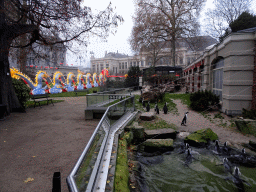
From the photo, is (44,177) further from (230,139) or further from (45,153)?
(230,139)

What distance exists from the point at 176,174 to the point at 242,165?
1.99m

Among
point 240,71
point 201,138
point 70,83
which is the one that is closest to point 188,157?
point 201,138

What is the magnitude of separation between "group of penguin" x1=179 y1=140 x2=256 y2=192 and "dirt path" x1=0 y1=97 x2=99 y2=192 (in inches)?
130

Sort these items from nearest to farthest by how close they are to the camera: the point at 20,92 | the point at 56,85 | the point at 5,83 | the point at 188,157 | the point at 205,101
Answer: the point at 188,157 → the point at 5,83 → the point at 205,101 → the point at 20,92 → the point at 56,85

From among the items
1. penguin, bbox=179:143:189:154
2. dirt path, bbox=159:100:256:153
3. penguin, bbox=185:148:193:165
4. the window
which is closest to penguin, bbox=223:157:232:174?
penguin, bbox=185:148:193:165

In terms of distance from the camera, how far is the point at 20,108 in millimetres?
10891

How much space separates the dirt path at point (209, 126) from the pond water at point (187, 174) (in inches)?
61.6

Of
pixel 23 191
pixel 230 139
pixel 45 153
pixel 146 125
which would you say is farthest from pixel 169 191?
pixel 146 125

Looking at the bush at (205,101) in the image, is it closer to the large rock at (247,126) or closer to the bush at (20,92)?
the large rock at (247,126)

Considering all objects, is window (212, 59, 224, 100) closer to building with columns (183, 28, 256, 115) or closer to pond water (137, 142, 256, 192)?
building with columns (183, 28, 256, 115)

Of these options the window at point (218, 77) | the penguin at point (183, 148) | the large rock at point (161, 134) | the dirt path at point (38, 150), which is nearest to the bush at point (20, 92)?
the dirt path at point (38, 150)

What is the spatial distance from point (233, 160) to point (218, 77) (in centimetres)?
708

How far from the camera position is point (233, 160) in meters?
5.11

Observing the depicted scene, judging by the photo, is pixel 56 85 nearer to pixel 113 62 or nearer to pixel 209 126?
pixel 113 62
